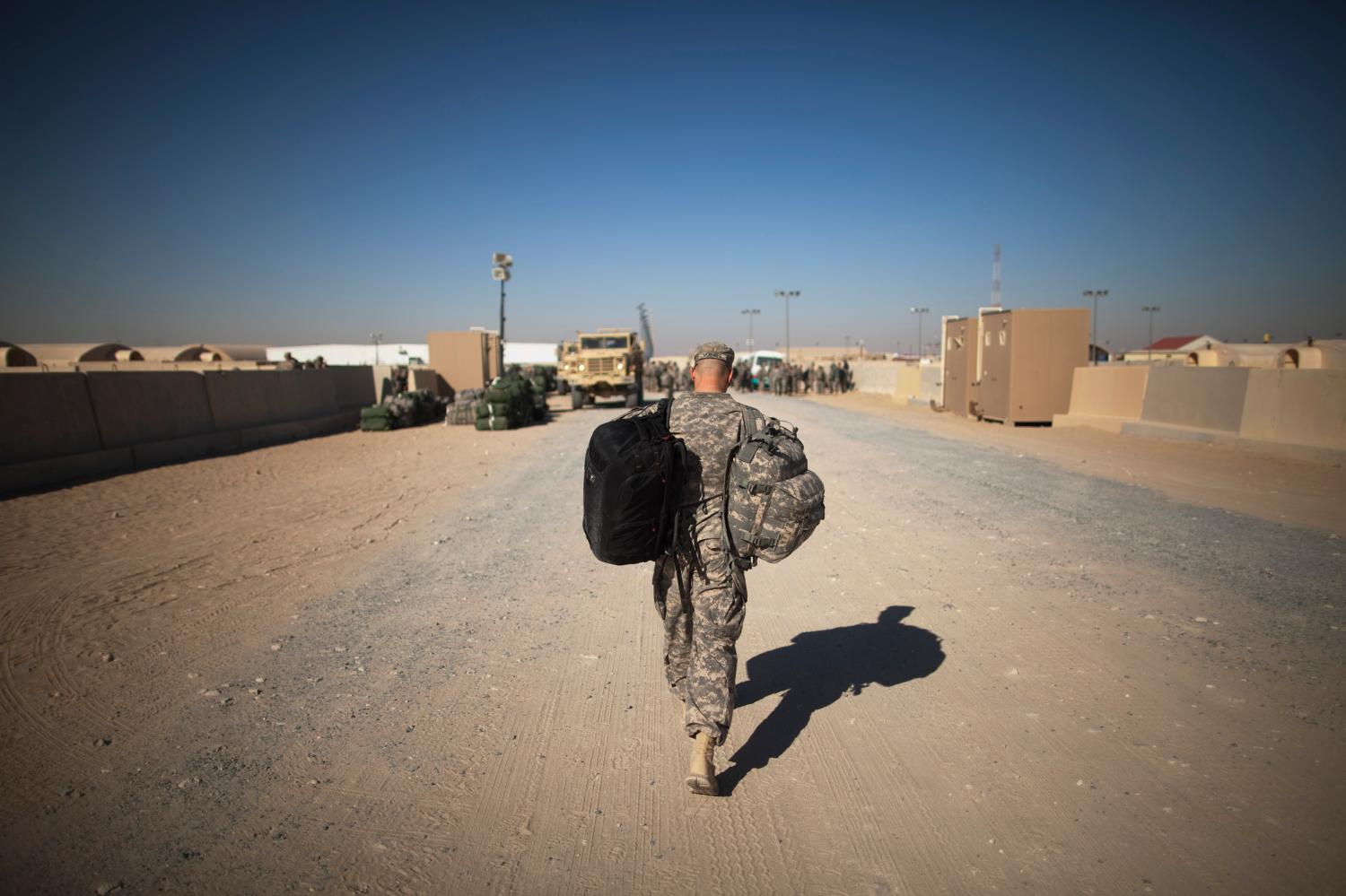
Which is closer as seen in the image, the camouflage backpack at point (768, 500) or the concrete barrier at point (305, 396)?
the camouflage backpack at point (768, 500)

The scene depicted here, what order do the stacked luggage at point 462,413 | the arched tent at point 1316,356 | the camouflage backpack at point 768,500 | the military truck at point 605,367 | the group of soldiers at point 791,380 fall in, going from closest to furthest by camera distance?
1. the camouflage backpack at point 768,500
2. the arched tent at point 1316,356
3. the stacked luggage at point 462,413
4. the military truck at point 605,367
5. the group of soldiers at point 791,380

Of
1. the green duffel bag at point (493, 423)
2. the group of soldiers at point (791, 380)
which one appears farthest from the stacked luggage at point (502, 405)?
the group of soldiers at point (791, 380)

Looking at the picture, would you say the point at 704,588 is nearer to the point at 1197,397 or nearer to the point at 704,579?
the point at 704,579

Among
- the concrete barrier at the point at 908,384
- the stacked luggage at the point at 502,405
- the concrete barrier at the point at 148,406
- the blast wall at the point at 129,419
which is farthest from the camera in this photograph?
the concrete barrier at the point at 908,384

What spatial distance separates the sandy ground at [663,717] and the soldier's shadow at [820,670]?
0.08 feet

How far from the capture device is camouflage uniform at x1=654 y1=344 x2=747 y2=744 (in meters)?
2.58

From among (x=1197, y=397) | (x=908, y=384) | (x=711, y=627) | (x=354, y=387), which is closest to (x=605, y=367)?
(x=354, y=387)

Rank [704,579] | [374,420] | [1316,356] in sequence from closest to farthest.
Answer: [704,579]
[1316,356]
[374,420]

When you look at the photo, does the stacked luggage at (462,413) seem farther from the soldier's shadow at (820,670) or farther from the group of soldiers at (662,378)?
the group of soldiers at (662,378)

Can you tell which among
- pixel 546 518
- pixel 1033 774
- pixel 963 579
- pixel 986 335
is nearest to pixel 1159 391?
pixel 986 335

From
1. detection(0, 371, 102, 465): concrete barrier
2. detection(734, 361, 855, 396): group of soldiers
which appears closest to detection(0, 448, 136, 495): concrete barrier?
detection(0, 371, 102, 465): concrete barrier

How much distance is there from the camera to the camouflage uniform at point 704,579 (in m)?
2.58

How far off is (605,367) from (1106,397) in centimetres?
1560

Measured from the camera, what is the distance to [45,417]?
9.23 meters
